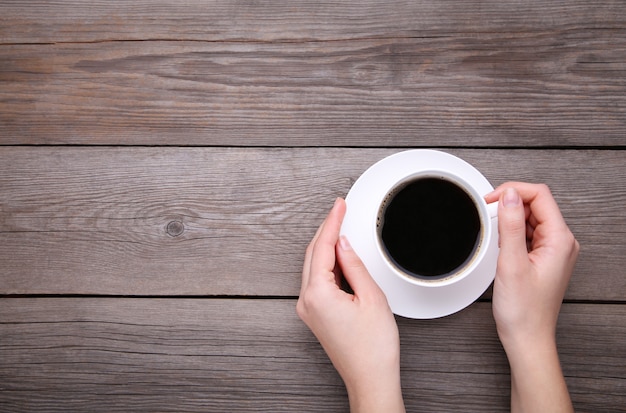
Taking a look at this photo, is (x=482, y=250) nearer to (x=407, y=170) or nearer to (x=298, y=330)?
(x=407, y=170)

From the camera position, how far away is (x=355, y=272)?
2.22ft

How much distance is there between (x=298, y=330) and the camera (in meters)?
0.80

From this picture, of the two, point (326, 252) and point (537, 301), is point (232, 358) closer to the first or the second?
point (326, 252)

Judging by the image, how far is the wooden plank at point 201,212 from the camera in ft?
2.59

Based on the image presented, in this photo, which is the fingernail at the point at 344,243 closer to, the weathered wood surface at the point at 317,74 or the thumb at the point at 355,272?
the thumb at the point at 355,272

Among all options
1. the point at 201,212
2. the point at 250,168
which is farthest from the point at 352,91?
the point at 201,212

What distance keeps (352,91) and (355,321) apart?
365mm

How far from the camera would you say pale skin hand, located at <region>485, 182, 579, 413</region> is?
692mm

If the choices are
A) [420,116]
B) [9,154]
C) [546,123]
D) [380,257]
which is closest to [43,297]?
[9,154]

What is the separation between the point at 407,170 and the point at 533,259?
0.22 metres

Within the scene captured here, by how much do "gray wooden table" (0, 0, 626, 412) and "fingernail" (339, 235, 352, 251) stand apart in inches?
4.4

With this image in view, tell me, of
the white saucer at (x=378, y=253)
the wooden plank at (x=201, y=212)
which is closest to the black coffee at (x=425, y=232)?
the white saucer at (x=378, y=253)

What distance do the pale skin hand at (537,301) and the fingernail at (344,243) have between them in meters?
0.21

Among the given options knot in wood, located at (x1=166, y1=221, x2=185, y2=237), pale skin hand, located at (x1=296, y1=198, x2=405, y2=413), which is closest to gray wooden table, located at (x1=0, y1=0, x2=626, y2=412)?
knot in wood, located at (x1=166, y1=221, x2=185, y2=237)
